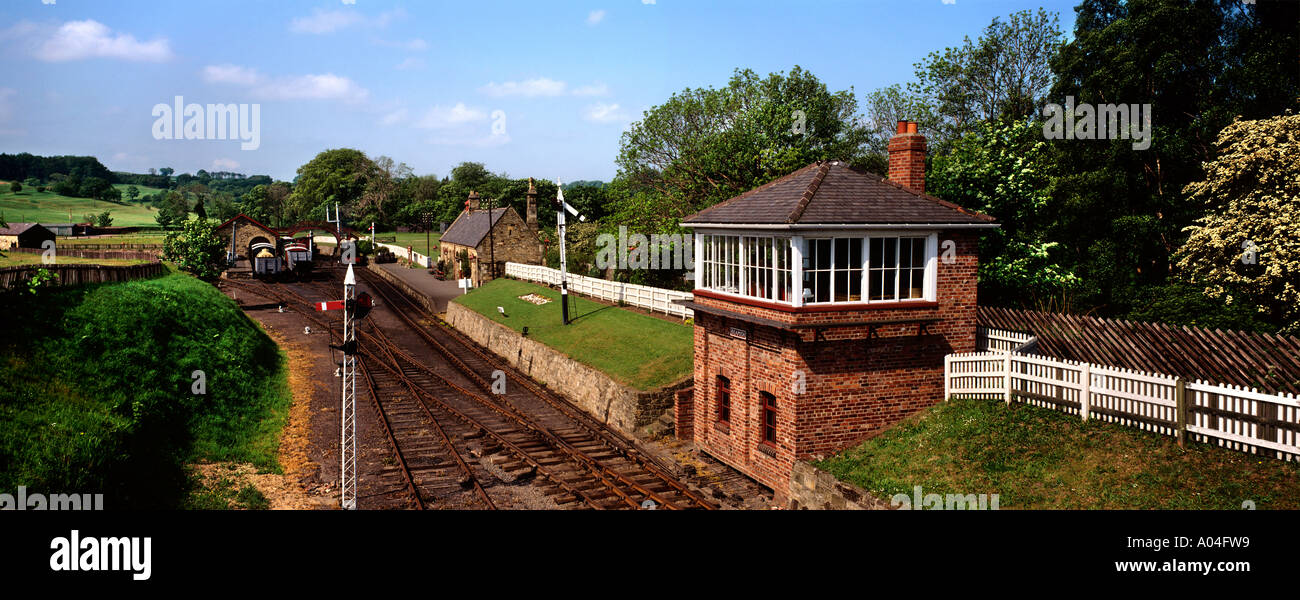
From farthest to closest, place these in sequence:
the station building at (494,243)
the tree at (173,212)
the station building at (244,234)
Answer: the tree at (173,212) → the station building at (244,234) → the station building at (494,243)

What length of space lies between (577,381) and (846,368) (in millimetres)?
13533

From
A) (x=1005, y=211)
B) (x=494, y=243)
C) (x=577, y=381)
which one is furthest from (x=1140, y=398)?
(x=494, y=243)

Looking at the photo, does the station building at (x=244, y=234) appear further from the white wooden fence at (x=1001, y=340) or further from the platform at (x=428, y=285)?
the white wooden fence at (x=1001, y=340)

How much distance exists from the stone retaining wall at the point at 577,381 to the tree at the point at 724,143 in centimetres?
1023

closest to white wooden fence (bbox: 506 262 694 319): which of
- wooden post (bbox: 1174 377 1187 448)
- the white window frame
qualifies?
the white window frame

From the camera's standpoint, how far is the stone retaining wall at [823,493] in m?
15.3

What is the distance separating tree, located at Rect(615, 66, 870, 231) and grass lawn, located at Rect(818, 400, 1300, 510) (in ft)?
70.4

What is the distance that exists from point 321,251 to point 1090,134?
82699 mm

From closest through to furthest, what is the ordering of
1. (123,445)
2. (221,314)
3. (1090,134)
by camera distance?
(123,445) → (221,314) → (1090,134)

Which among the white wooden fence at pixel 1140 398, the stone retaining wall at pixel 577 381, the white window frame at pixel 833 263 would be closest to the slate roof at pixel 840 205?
the white window frame at pixel 833 263

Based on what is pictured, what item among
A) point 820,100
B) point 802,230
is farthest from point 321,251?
point 802,230

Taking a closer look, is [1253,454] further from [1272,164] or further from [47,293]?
[47,293]

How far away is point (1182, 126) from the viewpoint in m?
34.8

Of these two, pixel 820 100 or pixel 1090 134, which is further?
pixel 820 100
